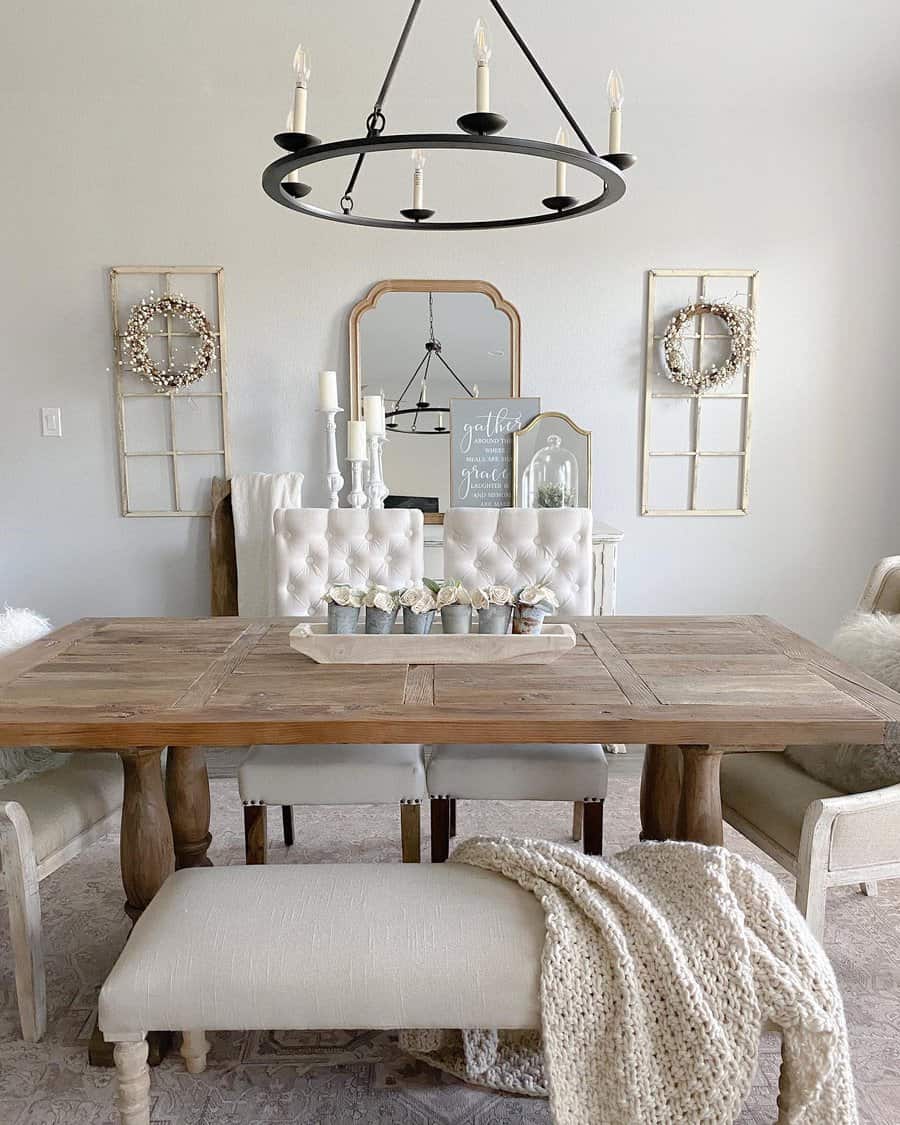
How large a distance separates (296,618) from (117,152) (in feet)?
7.31

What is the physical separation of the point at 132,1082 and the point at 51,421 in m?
2.94

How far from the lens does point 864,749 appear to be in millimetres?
1846

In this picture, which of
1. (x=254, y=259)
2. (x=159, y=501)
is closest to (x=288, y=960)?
(x=159, y=501)

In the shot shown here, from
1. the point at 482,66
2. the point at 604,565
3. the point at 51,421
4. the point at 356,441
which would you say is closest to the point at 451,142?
the point at 482,66

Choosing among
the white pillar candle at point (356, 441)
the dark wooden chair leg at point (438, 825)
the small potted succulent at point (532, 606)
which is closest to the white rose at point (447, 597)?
the small potted succulent at point (532, 606)

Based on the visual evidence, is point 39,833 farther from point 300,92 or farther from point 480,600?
point 300,92

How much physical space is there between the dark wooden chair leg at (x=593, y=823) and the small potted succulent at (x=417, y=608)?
58 centimetres

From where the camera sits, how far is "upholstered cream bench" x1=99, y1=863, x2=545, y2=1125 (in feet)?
4.22

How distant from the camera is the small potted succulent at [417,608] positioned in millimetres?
2100

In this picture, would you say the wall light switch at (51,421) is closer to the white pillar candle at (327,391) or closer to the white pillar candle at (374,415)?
the white pillar candle at (327,391)

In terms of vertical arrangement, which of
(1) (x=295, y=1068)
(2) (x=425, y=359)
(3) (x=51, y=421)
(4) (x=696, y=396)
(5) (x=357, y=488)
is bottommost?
(1) (x=295, y=1068)

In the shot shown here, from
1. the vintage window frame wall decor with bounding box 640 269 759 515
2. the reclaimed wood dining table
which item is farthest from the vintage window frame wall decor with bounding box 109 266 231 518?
the vintage window frame wall decor with bounding box 640 269 759 515

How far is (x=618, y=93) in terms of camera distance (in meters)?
1.69

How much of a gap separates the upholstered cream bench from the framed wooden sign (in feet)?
A: 8.13
